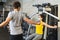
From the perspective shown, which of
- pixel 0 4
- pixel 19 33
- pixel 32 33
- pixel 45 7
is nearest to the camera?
pixel 19 33

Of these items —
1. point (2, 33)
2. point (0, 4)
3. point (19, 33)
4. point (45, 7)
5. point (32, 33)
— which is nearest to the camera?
point (19, 33)

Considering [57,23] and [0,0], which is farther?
[0,0]

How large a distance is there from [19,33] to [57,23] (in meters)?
1.95

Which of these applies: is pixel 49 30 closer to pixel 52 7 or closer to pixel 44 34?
pixel 44 34

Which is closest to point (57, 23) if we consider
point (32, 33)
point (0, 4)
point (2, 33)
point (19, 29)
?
point (32, 33)

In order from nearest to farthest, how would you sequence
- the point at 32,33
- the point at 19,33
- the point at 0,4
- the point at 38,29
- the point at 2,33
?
the point at 19,33
the point at 38,29
the point at 32,33
the point at 2,33
the point at 0,4

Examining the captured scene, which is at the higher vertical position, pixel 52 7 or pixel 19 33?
pixel 52 7

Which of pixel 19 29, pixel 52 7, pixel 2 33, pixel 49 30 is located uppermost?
pixel 52 7

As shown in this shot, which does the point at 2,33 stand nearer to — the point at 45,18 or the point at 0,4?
the point at 0,4

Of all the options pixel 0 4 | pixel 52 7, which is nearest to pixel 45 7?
pixel 52 7

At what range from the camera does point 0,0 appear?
26.0ft

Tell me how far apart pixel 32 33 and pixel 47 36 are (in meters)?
0.76

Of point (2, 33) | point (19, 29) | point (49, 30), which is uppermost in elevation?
point (19, 29)

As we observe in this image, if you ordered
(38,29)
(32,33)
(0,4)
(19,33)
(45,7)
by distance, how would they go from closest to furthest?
(19,33)
(38,29)
(45,7)
(32,33)
(0,4)
